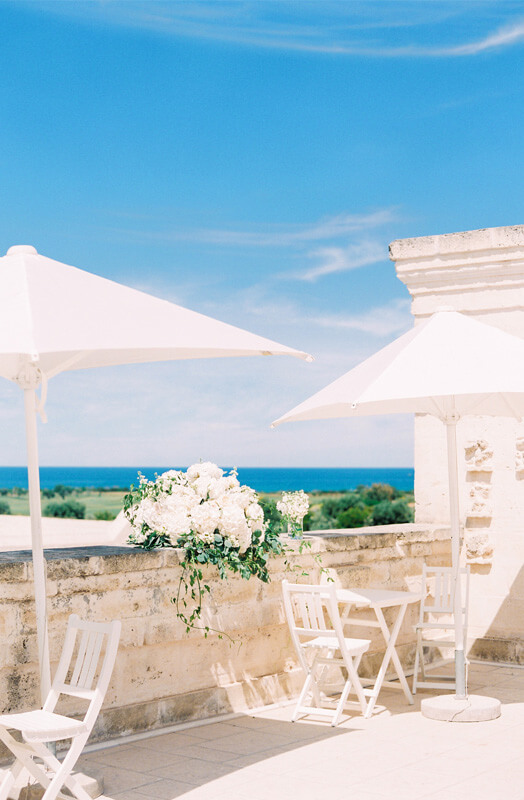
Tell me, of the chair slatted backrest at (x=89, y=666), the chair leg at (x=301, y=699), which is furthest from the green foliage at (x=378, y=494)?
the chair slatted backrest at (x=89, y=666)

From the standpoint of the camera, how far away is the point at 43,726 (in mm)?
4043

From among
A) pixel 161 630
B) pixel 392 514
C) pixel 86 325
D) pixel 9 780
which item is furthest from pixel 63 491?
pixel 86 325

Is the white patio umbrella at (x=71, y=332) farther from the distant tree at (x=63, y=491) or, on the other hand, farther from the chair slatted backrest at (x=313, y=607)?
the distant tree at (x=63, y=491)

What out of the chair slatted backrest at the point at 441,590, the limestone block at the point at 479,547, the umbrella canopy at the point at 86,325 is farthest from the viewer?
the limestone block at the point at 479,547

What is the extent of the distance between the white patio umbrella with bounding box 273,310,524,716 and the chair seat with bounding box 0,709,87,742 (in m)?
2.21

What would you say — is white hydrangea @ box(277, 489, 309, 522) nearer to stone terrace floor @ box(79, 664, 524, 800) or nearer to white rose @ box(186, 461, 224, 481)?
white rose @ box(186, 461, 224, 481)

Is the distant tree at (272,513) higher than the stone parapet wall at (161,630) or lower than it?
higher

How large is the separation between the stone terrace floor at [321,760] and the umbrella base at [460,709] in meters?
0.06

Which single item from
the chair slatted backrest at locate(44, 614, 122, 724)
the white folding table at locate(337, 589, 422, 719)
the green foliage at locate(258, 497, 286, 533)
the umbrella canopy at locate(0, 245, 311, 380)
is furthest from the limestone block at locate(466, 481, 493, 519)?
the chair slatted backrest at locate(44, 614, 122, 724)

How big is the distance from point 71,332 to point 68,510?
5374cm

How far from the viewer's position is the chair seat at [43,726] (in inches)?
156

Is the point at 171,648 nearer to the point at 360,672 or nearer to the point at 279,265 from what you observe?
the point at 360,672

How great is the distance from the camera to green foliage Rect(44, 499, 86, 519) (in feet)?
182

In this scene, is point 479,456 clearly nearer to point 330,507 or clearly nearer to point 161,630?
point 161,630
